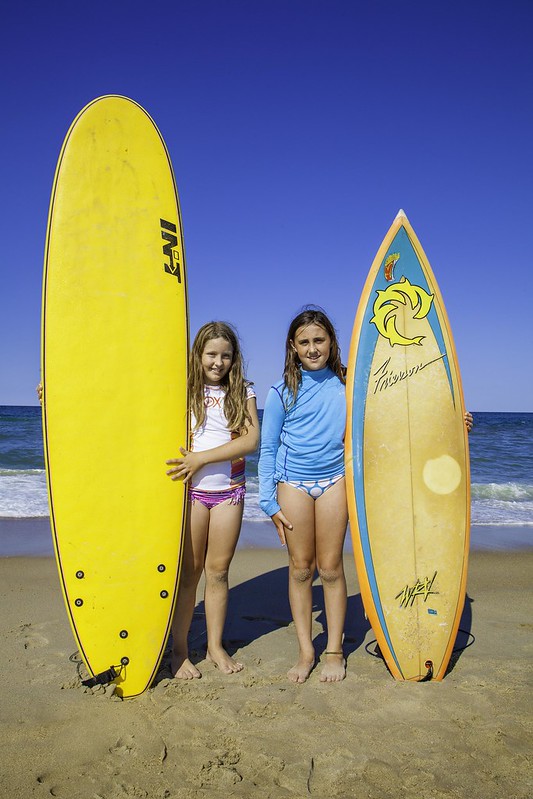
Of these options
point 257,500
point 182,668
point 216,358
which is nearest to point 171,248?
point 216,358

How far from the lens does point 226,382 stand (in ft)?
9.11

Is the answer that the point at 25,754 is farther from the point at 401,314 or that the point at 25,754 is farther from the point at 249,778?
the point at 401,314

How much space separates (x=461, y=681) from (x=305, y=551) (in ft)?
2.98

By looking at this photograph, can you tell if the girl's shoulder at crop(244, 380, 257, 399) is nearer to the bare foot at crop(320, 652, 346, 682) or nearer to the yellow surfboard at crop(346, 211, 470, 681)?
the yellow surfboard at crop(346, 211, 470, 681)

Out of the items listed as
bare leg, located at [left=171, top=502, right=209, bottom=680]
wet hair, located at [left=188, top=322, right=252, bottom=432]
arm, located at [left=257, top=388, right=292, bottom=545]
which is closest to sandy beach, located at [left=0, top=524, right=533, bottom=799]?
bare leg, located at [left=171, top=502, right=209, bottom=680]

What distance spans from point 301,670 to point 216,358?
1.48 meters

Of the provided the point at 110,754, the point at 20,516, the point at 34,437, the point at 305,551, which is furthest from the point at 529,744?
the point at 34,437

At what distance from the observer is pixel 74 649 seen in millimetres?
2838

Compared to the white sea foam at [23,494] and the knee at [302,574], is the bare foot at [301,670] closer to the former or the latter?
the knee at [302,574]

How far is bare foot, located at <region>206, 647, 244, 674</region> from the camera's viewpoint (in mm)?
2623

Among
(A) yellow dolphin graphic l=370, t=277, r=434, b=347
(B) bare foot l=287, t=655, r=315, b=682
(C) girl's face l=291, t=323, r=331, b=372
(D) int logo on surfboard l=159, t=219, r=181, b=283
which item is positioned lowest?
(B) bare foot l=287, t=655, r=315, b=682

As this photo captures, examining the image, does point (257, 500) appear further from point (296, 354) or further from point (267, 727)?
point (267, 727)

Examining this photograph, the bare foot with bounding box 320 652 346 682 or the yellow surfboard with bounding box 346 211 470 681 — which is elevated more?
the yellow surfboard with bounding box 346 211 470 681
